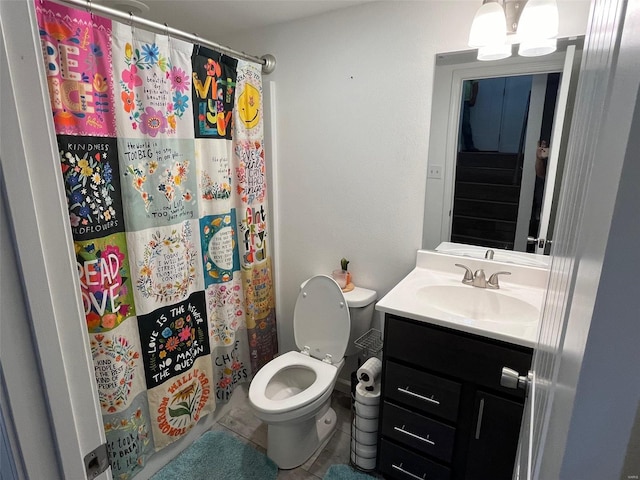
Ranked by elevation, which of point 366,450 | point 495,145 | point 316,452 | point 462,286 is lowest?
point 316,452

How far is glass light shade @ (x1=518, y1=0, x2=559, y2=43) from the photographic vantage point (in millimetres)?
1338

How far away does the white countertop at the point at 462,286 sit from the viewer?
4.15ft

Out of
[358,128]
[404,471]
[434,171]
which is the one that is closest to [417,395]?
[404,471]

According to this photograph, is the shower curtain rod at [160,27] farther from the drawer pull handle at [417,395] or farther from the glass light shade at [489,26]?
the drawer pull handle at [417,395]

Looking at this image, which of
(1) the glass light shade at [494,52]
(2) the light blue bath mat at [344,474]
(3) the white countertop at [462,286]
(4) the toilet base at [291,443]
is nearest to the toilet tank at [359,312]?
(3) the white countertop at [462,286]

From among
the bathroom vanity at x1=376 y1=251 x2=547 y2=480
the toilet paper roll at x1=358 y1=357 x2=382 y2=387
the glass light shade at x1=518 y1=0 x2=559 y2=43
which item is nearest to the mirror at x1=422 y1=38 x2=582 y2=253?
the glass light shade at x1=518 y1=0 x2=559 y2=43

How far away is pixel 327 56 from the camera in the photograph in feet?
6.27

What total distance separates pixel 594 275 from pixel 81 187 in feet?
4.83

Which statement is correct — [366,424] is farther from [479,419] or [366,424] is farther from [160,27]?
[160,27]

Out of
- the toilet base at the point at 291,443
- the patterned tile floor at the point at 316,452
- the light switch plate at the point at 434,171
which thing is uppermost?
the light switch plate at the point at 434,171

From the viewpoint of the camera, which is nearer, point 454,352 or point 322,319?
point 454,352

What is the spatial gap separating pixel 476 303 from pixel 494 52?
1.09 m

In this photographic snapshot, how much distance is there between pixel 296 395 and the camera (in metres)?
1.69

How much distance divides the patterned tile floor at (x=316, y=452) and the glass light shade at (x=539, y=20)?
6.82 feet
